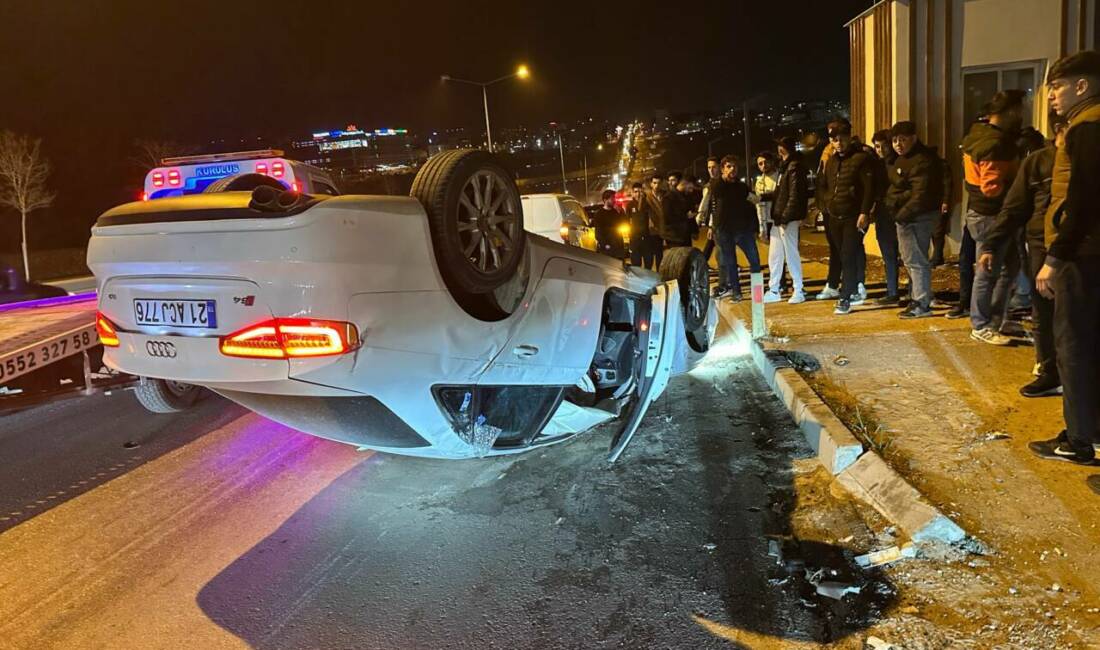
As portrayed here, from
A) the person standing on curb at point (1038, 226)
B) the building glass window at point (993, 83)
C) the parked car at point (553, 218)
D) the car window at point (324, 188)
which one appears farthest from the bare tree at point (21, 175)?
the person standing on curb at point (1038, 226)

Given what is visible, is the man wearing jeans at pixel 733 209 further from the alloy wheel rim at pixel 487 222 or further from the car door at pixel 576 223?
the alloy wheel rim at pixel 487 222

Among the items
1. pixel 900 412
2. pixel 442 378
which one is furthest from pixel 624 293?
pixel 900 412

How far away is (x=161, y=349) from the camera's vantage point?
3.24 meters

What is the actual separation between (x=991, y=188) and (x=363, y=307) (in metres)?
5.35

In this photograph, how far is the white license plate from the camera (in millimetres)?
3068

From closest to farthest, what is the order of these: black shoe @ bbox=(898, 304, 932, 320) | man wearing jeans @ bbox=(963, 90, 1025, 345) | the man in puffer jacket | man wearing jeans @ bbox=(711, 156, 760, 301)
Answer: man wearing jeans @ bbox=(963, 90, 1025, 345) → black shoe @ bbox=(898, 304, 932, 320) → the man in puffer jacket → man wearing jeans @ bbox=(711, 156, 760, 301)

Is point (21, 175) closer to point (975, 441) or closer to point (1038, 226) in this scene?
point (1038, 226)

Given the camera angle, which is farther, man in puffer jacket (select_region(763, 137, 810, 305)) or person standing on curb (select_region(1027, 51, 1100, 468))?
man in puffer jacket (select_region(763, 137, 810, 305))

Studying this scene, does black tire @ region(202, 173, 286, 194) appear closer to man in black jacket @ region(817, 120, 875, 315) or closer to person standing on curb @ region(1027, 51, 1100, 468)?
person standing on curb @ region(1027, 51, 1100, 468)

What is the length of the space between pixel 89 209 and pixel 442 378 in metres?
49.8

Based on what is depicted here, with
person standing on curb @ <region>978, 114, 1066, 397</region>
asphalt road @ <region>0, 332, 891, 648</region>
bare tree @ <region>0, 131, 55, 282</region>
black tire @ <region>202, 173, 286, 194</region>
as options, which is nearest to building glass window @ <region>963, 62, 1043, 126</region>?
person standing on curb @ <region>978, 114, 1066, 397</region>

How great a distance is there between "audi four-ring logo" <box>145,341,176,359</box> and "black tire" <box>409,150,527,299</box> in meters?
1.27

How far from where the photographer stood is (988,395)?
4.85m

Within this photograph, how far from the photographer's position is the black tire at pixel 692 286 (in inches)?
236
